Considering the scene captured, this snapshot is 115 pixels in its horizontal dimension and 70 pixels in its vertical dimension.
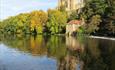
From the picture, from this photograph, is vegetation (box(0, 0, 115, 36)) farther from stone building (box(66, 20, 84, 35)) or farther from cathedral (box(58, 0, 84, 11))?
cathedral (box(58, 0, 84, 11))

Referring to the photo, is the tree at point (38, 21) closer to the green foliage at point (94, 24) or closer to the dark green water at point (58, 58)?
the green foliage at point (94, 24)

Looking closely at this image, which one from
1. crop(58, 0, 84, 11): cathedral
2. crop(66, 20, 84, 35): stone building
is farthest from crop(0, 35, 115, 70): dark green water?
crop(58, 0, 84, 11): cathedral

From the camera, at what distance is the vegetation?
80.6m

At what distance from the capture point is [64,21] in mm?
105375

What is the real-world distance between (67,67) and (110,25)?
48.9 metres

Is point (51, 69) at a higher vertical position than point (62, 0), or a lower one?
lower

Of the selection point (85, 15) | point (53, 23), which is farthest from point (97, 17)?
point (53, 23)

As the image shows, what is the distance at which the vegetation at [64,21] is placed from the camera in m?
Result: 80.6

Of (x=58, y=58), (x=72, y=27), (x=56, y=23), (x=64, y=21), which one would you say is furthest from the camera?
(x=64, y=21)

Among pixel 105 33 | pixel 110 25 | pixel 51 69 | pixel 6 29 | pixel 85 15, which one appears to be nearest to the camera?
pixel 51 69

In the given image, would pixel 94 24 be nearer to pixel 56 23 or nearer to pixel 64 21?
pixel 56 23

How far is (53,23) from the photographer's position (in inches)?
4104

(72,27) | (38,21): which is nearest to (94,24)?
(72,27)

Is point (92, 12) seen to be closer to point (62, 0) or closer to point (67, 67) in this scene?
point (62, 0)
